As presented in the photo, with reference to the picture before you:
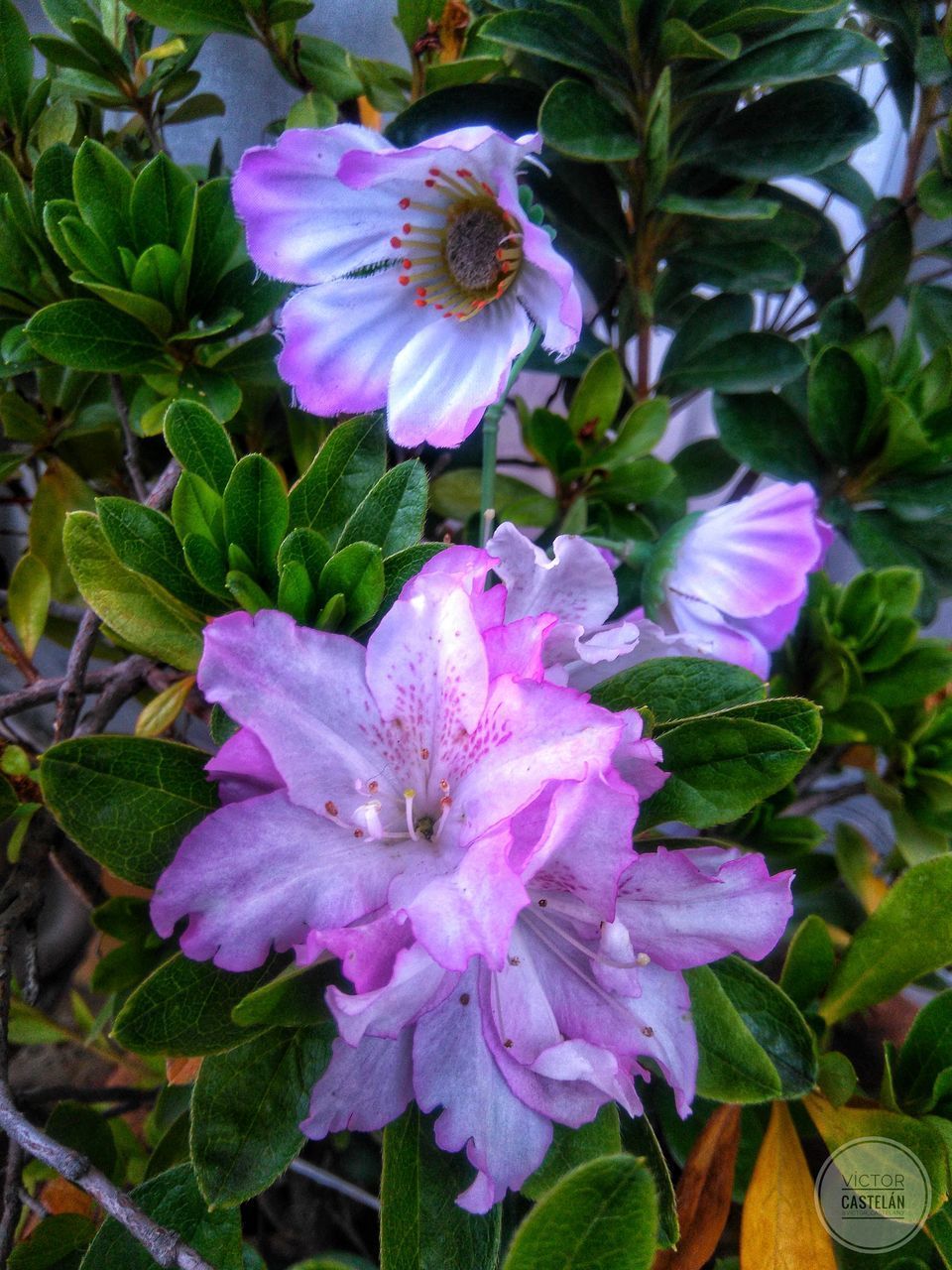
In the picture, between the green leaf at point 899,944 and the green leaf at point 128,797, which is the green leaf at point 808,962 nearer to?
the green leaf at point 899,944

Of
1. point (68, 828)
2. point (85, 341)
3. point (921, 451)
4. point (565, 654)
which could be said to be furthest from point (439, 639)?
point (921, 451)

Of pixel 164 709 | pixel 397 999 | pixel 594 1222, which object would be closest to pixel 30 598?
pixel 164 709

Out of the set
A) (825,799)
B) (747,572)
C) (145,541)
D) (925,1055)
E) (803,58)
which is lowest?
(825,799)

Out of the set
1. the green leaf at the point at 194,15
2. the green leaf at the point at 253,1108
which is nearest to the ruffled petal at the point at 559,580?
the green leaf at the point at 253,1108

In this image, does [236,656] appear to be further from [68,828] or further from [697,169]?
[697,169]

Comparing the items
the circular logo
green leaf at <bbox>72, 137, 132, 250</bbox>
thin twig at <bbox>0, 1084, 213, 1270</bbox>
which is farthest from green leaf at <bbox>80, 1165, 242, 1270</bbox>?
green leaf at <bbox>72, 137, 132, 250</bbox>

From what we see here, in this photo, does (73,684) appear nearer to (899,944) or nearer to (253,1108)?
(253,1108)
